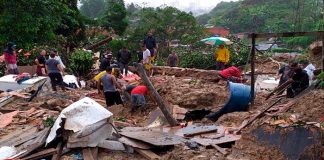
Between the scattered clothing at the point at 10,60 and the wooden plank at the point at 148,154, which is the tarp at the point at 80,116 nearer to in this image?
the wooden plank at the point at 148,154

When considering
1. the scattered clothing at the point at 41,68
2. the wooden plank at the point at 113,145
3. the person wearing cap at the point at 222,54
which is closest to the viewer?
the wooden plank at the point at 113,145

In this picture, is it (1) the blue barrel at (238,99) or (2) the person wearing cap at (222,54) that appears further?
(2) the person wearing cap at (222,54)

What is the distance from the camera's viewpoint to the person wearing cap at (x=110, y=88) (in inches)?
433

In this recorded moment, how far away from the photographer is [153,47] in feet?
55.9

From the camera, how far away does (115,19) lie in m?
34.2

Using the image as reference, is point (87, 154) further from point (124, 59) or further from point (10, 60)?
point (124, 59)

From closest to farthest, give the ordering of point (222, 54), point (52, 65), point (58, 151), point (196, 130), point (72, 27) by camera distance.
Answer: point (58, 151)
point (196, 130)
point (52, 65)
point (222, 54)
point (72, 27)

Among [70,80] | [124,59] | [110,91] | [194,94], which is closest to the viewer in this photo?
[110,91]

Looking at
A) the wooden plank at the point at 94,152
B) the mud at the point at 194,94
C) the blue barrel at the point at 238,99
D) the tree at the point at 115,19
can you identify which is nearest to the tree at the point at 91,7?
the tree at the point at 115,19

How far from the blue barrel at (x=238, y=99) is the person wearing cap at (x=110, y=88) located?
281cm

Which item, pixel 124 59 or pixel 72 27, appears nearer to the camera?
pixel 124 59

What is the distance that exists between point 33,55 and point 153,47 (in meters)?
5.24

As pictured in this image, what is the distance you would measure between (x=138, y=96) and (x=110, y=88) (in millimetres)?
745

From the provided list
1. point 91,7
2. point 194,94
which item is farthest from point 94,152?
point 91,7
